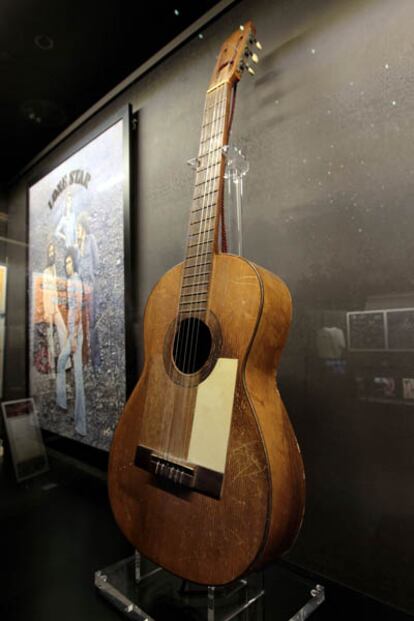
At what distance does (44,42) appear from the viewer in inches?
59.1

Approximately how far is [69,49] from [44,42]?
0.30ft

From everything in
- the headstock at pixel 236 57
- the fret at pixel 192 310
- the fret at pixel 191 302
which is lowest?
the fret at pixel 192 310

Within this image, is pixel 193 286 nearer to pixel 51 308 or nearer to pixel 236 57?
pixel 236 57

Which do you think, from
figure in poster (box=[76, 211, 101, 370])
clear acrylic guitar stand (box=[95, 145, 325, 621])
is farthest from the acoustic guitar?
figure in poster (box=[76, 211, 101, 370])

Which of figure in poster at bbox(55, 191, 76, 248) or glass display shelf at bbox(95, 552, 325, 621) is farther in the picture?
figure in poster at bbox(55, 191, 76, 248)

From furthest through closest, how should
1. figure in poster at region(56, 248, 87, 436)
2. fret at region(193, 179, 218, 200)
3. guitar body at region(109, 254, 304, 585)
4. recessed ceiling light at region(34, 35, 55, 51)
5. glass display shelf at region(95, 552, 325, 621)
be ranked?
1. figure in poster at region(56, 248, 87, 436)
2. recessed ceiling light at region(34, 35, 55, 51)
3. fret at region(193, 179, 218, 200)
4. glass display shelf at region(95, 552, 325, 621)
5. guitar body at region(109, 254, 304, 585)

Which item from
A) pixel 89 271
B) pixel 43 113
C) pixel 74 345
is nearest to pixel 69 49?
pixel 43 113

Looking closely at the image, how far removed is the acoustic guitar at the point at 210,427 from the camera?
0.68 metres

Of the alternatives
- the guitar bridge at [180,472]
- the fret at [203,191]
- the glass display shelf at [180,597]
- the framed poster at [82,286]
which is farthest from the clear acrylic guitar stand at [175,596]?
the framed poster at [82,286]

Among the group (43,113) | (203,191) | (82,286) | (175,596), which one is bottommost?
(175,596)

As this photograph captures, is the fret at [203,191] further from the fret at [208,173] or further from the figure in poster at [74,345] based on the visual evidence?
the figure in poster at [74,345]

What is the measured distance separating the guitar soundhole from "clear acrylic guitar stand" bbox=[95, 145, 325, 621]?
0.82 ft

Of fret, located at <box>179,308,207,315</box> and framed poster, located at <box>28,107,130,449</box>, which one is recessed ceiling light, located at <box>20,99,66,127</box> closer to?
framed poster, located at <box>28,107,130,449</box>

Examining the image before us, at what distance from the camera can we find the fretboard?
2.91 feet
